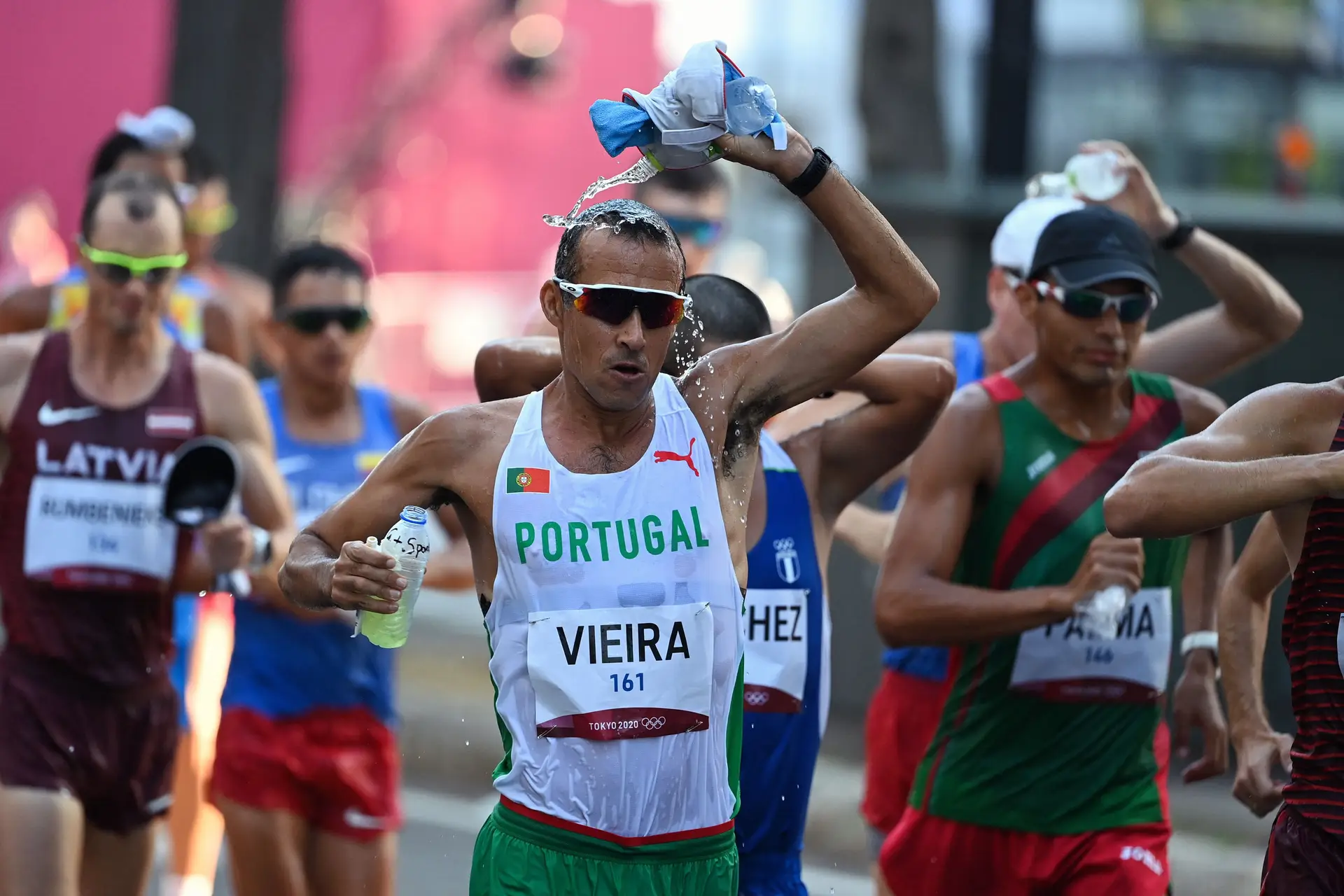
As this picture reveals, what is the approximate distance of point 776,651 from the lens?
5.29m

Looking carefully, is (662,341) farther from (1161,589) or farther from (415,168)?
(415,168)

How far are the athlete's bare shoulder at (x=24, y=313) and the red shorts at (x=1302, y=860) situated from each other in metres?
5.54

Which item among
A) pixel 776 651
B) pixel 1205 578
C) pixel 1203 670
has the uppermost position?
pixel 1205 578

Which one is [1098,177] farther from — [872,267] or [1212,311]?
[872,267]

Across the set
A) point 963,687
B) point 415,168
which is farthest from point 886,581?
point 415,168

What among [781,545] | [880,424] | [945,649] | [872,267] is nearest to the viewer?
[872,267]

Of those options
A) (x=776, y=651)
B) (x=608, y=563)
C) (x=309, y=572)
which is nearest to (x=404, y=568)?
(x=309, y=572)

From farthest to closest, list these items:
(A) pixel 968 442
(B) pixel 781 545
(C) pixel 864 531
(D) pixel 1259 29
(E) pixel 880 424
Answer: (D) pixel 1259 29, (C) pixel 864 531, (A) pixel 968 442, (E) pixel 880 424, (B) pixel 781 545

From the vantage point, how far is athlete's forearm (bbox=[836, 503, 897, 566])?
7.08 meters

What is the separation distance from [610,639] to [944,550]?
1.54 metres

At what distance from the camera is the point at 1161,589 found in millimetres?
5648

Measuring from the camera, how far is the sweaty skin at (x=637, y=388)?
169 inches

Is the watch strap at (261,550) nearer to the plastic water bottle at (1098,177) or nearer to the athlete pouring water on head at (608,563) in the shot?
the athlete pouring water on head at (608,563)

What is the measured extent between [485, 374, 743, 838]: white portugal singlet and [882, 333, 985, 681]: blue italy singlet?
8.35ft
